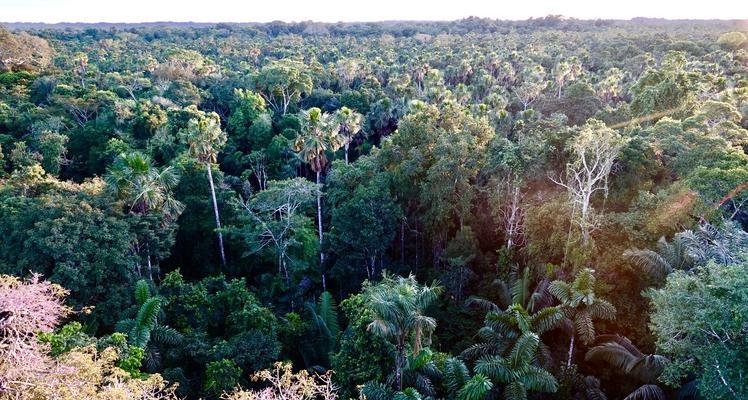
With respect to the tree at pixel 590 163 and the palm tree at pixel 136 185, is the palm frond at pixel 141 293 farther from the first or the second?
the tree at pixel 590 163

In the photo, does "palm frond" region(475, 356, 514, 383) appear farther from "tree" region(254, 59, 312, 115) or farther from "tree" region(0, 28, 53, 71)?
"tree" region(0, 28, 53, 71)

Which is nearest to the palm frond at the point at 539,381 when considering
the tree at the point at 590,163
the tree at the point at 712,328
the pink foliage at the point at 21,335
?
the tree at the point at 712,328

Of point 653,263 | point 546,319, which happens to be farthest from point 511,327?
point 653,263

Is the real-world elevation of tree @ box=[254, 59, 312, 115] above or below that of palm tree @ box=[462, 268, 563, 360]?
above

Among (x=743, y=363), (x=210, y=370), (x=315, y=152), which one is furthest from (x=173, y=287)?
(x=743, y=363)

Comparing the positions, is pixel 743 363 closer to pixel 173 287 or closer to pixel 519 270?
pixel 519 270

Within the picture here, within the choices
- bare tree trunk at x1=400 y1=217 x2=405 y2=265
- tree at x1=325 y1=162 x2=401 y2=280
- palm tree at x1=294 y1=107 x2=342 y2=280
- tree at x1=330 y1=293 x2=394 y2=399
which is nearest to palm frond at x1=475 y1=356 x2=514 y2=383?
tree at x1=330 y1=293 x2=394 y2=399
